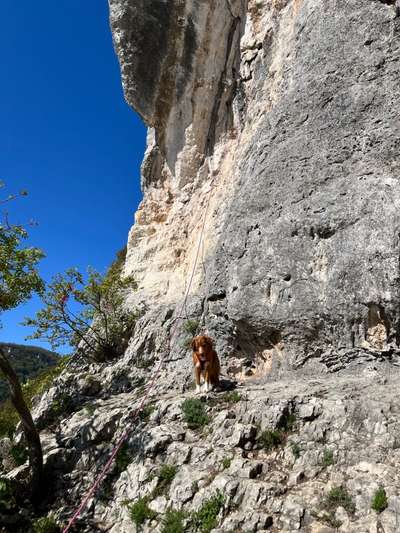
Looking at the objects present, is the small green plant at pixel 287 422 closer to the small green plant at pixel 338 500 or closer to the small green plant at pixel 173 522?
the small green plant at pixel 338 500

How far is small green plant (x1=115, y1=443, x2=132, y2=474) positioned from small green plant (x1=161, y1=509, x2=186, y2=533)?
5.59 ft

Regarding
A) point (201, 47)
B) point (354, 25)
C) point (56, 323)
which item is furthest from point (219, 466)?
point (201, 47)

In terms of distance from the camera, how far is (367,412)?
6.50 metres

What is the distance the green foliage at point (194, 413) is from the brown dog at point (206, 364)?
53 cm

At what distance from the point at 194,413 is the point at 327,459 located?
8.91 ft

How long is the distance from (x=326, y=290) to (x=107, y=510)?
5319mm

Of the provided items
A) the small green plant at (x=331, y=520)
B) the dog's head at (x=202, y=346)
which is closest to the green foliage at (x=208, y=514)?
the small green plant at (x=331, y=520)

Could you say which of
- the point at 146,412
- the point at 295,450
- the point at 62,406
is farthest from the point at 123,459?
the point at 62,406

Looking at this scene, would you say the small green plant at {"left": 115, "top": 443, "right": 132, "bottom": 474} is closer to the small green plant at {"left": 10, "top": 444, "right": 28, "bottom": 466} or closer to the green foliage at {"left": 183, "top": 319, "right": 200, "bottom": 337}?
the small green plant at {"left": 10, "top": 444, "right": 28, "bottom": 466}

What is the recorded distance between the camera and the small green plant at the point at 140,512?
6.59 m

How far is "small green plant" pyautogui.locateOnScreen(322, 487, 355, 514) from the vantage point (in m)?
5.44

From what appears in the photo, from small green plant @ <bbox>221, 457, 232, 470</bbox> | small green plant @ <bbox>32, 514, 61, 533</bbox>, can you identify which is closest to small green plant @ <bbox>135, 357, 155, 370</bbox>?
small green plant @ <bbox>32, 514, 61, 533</bbox>

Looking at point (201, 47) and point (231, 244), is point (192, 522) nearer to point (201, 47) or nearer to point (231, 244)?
point (231, 244)

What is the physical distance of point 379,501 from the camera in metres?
5.28
